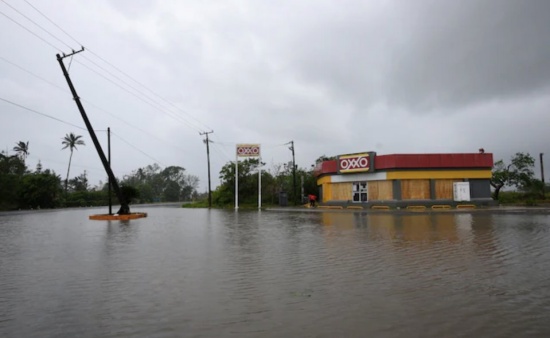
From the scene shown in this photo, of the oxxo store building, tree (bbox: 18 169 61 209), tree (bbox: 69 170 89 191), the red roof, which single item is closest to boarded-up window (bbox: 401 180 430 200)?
the oxxo store building

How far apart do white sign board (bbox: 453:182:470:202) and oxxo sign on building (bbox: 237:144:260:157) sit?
23508 millimetres

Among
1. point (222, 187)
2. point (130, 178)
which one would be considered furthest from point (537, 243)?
point (130, 178)

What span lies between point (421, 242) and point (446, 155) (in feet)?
88.1

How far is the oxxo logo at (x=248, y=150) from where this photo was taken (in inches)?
1878

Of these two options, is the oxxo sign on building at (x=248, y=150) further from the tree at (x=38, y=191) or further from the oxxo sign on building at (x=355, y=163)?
the tree at (x=38, y=191)

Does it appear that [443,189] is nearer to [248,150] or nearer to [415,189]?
[415,189]

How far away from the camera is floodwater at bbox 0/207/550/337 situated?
4.27m

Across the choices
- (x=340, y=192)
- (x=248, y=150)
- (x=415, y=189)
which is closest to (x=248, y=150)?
(x=248, y=150)

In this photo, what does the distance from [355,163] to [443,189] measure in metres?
8.54

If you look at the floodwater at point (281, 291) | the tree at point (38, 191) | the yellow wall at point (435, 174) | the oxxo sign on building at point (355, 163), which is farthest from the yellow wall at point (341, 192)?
the tree at point (38, 191)

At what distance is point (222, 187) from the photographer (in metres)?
54.8

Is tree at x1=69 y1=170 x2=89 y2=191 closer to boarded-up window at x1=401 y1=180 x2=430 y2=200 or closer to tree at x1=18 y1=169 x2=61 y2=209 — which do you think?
tree at x1=18 y1=169 x2=61 y2=209

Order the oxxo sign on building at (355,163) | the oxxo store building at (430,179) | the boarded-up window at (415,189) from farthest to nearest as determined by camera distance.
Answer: the oxxo sign on building at (355,163)
the boarded-up window at (415,189)
the oxxo store building at (430,179)

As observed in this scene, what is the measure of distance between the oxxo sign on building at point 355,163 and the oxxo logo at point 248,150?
41.7 feet
